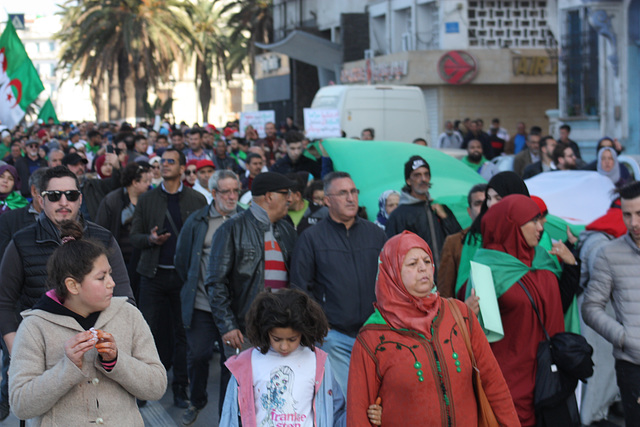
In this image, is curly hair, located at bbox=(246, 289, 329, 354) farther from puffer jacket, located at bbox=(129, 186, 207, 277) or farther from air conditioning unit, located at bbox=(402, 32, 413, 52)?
air conditioning unit, located at bbox=(402, 32, 413, 52)

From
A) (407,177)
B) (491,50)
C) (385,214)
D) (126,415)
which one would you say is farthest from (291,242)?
(491,50)

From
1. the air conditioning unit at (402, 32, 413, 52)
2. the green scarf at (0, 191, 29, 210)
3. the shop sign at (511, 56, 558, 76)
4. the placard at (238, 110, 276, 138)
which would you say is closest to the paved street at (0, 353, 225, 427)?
the green scarf at (0, 191, 29, 210)

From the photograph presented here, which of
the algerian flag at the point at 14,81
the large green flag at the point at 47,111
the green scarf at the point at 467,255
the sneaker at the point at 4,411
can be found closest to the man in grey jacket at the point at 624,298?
the green scarf at the point at 467,255

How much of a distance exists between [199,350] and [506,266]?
2.58 metres

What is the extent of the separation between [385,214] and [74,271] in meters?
5.12

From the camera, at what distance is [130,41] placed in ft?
108

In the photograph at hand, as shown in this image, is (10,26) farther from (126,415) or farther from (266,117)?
(126,415)

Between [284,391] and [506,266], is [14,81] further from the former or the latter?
[284,391]

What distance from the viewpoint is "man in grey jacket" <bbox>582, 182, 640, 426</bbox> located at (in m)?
4.84

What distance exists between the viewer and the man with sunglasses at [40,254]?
4.84 meters

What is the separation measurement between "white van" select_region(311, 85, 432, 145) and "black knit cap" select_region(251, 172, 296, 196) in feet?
39.1

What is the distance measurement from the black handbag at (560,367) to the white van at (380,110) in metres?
13.0

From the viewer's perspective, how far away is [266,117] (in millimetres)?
21281

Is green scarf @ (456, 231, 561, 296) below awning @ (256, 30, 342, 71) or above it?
below
